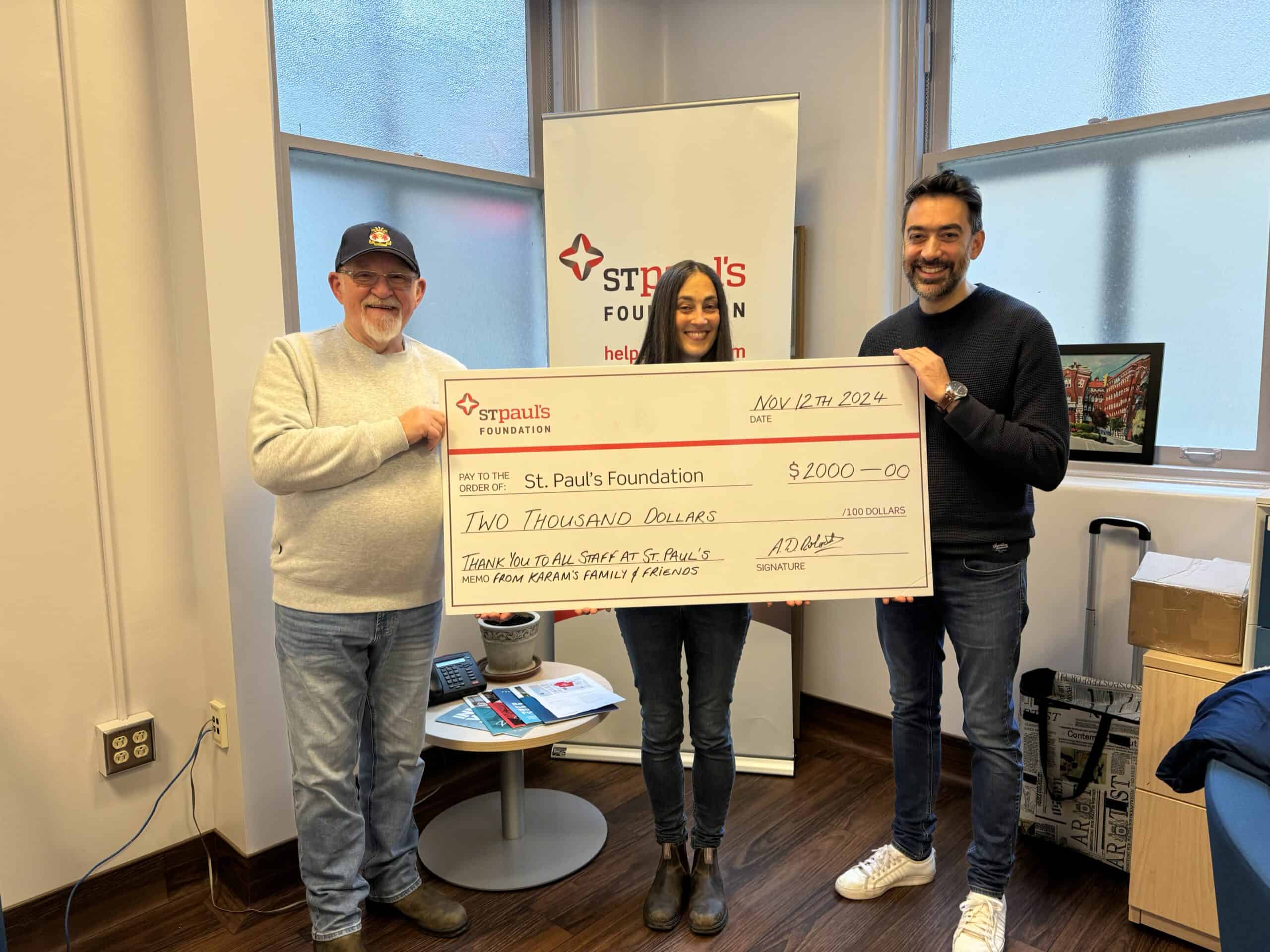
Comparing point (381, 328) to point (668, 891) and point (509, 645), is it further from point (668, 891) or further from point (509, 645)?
point (668, 891)

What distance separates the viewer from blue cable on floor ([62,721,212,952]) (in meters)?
1.90

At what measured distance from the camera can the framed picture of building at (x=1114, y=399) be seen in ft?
7.56

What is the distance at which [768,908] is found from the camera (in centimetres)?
199

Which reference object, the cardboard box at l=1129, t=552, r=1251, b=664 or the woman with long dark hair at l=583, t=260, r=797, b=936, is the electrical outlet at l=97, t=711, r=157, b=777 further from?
the cardboard box at l=1129, t=552, r=1251, b=664

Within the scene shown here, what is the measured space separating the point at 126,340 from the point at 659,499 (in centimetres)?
136

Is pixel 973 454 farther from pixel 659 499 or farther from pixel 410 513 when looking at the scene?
pixel 410 513

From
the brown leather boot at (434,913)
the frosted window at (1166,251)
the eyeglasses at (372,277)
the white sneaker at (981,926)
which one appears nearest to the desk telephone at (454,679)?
the brown leather boot at (434,913)

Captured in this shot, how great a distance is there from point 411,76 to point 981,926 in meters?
2.81

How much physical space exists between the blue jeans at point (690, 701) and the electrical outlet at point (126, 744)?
1.23m

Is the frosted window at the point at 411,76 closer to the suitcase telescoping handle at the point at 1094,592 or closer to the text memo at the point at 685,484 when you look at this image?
Result: the text memo at the point at 685,484

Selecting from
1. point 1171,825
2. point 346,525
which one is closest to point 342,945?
point 346,525

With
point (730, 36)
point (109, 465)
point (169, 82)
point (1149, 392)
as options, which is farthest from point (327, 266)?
point (1149, 392)

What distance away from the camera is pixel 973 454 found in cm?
170

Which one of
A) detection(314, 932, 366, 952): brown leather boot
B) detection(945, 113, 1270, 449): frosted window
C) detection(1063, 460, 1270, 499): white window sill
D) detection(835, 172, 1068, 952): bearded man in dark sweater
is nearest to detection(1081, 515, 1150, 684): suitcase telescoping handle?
detection(1063, 460, 1270, 499): white window sill
